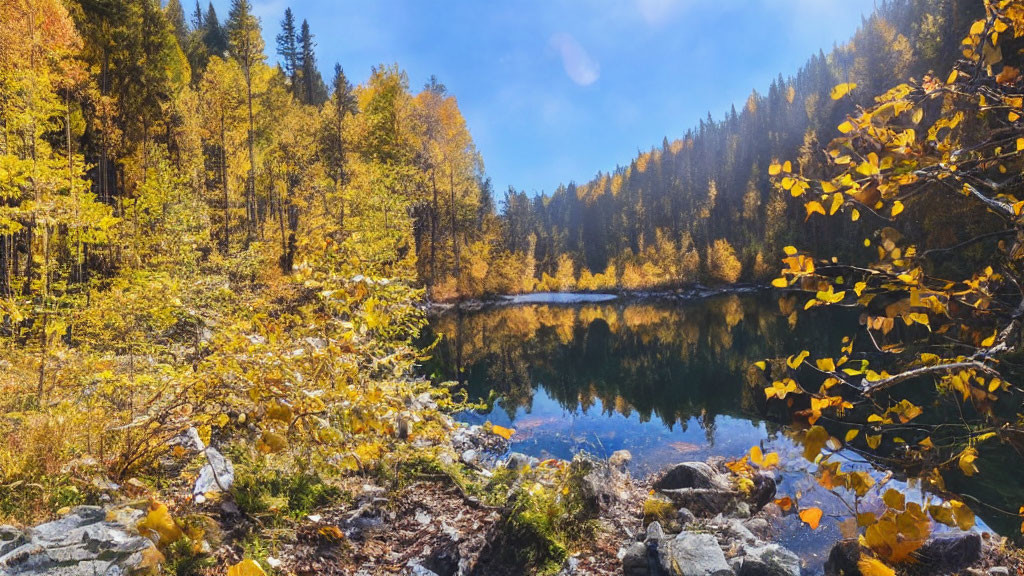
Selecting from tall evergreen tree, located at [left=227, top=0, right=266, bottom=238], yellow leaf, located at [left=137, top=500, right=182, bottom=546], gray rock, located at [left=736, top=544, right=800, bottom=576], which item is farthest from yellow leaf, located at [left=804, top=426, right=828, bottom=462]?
tall evergreen tree, located at [left=227, top=0, right=266, bottom=238]

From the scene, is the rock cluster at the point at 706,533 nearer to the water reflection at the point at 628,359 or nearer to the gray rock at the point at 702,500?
the gray rock at the point at 702,500

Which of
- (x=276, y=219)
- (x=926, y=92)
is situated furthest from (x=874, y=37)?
(x=926, y=92)

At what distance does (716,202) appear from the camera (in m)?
112

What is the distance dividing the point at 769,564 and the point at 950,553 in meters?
2.51

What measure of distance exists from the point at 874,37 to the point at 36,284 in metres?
71.2

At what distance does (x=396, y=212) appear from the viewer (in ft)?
72.7

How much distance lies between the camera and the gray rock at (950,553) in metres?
5.65

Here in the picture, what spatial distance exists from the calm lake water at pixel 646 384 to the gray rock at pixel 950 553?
1.32m

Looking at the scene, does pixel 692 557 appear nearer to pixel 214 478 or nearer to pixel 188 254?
pixel 214 478

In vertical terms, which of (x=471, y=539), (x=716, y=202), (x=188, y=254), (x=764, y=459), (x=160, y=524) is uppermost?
(x=716, y=202)

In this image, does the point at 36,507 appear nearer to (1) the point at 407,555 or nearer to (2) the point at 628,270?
(1) the point at 407,555

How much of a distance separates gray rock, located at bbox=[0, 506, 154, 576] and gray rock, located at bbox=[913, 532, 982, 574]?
312 inches

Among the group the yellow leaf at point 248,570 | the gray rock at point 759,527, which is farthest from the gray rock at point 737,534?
the yellow leaf at point 248,570

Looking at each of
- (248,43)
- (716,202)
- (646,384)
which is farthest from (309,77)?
(716,202)
